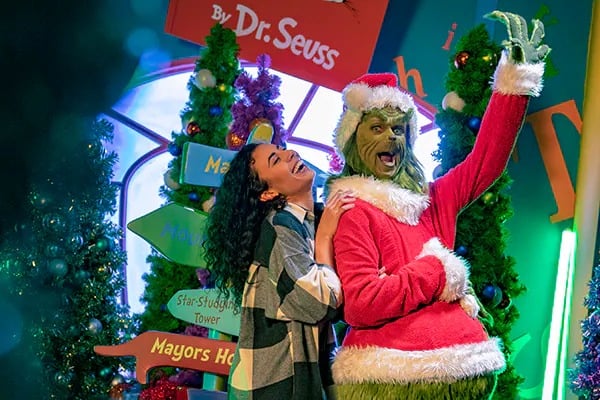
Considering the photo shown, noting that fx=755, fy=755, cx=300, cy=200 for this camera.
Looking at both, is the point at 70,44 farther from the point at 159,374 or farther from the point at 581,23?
the point at 581,23

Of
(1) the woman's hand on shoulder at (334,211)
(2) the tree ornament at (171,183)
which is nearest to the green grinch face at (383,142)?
(1) the woman's hand on shoulder at (334,211)

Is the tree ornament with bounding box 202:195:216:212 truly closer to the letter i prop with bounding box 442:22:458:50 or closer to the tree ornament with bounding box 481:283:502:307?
the tree ornament with bounding box 481:283:502:307

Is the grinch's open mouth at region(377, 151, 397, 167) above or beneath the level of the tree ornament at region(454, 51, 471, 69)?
beneath

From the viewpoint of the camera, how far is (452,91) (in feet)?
12.5

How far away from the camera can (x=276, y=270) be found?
7.02ft

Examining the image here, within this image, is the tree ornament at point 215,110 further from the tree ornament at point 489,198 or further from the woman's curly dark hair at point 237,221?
the woman's curly dark hair at point 237,221

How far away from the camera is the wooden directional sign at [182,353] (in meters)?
3.52

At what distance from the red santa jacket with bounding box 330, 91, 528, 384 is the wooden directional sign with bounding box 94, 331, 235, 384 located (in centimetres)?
151

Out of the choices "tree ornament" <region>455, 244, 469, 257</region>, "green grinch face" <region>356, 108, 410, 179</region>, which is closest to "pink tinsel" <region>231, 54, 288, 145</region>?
"tree ornament" <region>455, 244, 469, 257</region>

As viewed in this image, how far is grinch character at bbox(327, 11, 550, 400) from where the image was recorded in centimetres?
197

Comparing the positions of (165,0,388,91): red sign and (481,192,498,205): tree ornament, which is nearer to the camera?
(481,192,498,205): tree ornament

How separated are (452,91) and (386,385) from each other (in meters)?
2.16

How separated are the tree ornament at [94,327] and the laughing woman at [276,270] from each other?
2158 millimetres

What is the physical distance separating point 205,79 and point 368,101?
2044 mm
